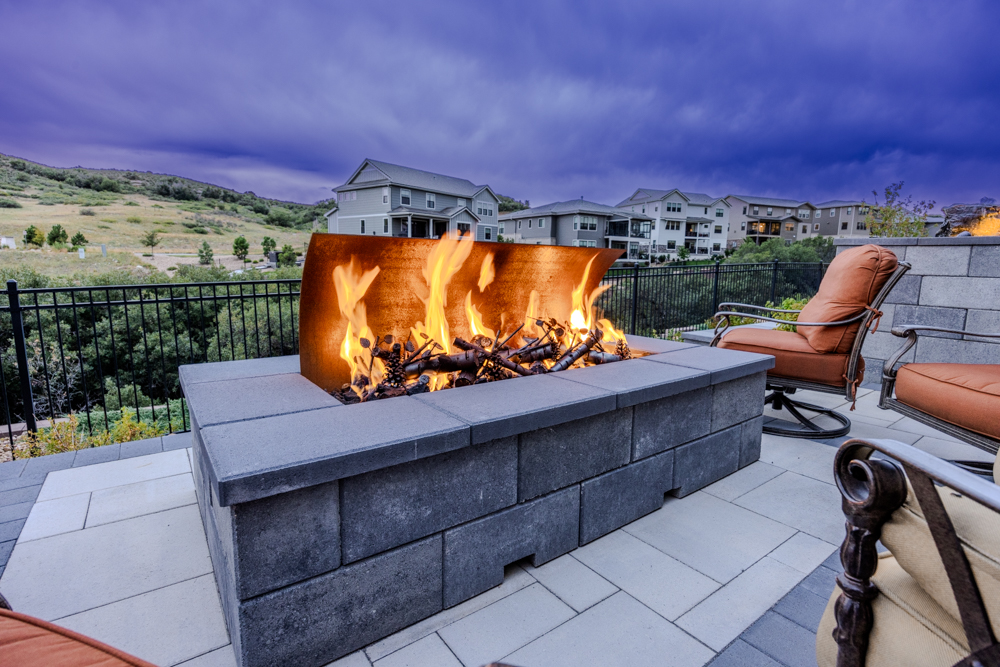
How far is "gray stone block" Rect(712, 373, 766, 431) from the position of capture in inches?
110

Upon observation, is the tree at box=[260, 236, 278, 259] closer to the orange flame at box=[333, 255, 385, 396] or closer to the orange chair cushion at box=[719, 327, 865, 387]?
the orange flame at box=[333, 255, 385, 396]

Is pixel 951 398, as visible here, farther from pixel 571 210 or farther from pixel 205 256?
pixel 205 256

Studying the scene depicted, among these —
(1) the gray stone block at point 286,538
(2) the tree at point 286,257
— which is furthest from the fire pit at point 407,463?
(2) the tree at point 286,257

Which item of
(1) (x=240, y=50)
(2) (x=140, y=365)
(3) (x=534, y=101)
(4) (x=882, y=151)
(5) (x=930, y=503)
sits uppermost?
(4) (x=882, y=151)

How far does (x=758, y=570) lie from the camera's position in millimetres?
2045

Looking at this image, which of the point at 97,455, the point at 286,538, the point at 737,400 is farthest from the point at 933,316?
the point at 97,455

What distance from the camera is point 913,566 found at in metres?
0.98

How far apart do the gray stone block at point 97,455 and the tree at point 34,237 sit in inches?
1614

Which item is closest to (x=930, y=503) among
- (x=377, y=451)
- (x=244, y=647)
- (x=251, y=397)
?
(x=377, y=451)

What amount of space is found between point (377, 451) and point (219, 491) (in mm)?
438

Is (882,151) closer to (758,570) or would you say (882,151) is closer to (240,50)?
(240,50)

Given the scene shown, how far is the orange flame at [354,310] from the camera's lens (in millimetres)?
2428

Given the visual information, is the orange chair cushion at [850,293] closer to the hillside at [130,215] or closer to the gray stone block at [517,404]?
the gray stone block at [517,404]

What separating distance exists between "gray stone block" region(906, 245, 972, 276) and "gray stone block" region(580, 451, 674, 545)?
4.44 metres
